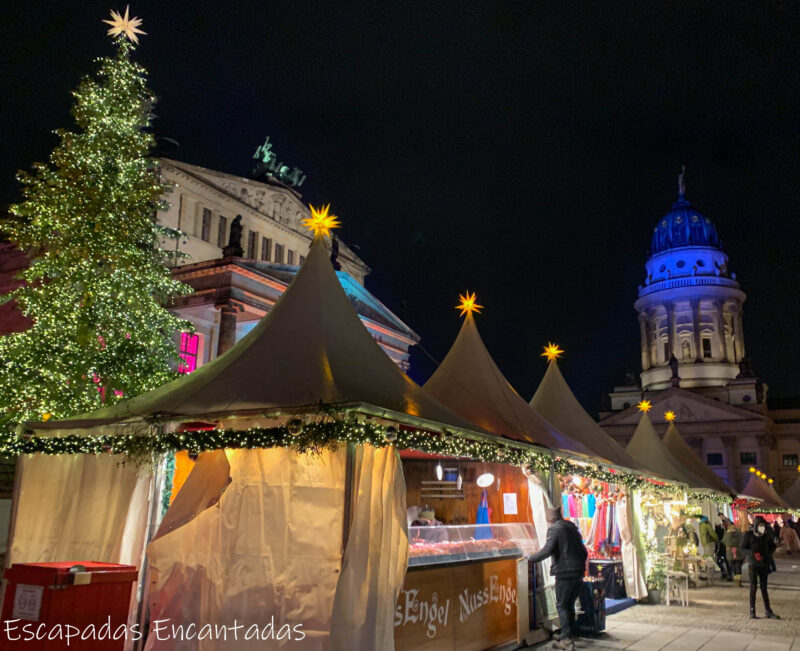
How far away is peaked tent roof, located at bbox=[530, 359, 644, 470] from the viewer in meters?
16.7

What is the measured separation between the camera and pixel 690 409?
6819 centimetres

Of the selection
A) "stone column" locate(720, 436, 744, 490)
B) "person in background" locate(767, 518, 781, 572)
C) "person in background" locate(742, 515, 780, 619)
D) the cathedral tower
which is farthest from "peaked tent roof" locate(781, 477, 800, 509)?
"person in background" locate(742, 515, 780, 619)

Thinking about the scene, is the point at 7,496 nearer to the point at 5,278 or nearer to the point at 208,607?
the point at 208,607

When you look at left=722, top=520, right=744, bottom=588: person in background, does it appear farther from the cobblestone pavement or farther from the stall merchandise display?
the stall merchandise display

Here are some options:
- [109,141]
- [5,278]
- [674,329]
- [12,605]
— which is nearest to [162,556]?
[12,605]

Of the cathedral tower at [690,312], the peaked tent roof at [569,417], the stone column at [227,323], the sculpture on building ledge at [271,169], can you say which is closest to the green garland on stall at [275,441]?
the peaked tent roof at [569,417]

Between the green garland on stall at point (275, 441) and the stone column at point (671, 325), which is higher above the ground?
the stone column at point (671, 325)

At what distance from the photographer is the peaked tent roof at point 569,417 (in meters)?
16.7

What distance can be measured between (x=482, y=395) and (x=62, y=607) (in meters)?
8.46

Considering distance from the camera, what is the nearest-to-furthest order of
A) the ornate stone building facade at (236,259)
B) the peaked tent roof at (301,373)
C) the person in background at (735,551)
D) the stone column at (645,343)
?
the peaked tent roof at (301,373), the person in background at (735,551), the ornate stone building facade at (236,259), the stone column at (645,343)

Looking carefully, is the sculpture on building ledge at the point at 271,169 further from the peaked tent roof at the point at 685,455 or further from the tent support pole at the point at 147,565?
the tent support pole at the point at 147,565

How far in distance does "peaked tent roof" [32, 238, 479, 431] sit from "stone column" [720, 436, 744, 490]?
65.3m

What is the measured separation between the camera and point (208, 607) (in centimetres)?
748

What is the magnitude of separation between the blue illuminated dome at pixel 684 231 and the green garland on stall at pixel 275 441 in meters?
76.9
